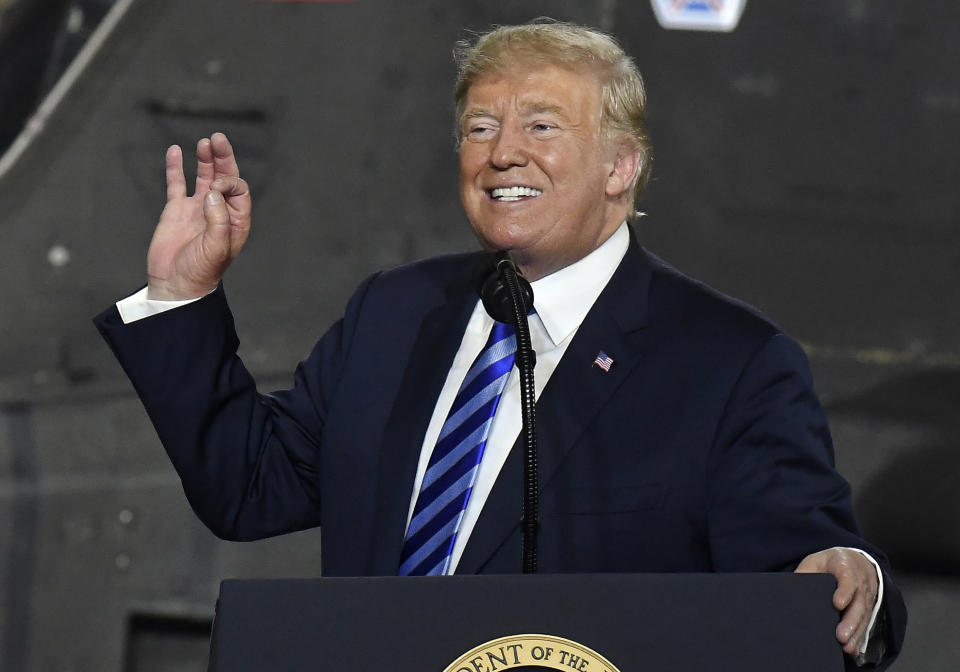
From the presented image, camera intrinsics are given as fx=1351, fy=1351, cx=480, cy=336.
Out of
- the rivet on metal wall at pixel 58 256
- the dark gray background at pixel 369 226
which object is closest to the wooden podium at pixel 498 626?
the dark gray background at pixel 369 226

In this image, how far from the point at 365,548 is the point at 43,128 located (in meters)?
1.68

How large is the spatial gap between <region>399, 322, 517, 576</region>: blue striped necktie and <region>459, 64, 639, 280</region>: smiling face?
161 millimetres

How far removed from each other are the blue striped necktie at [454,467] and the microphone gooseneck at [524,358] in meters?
0.17

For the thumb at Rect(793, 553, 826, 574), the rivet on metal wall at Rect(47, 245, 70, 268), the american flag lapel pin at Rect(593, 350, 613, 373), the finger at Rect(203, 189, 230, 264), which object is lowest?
the thumb at Rect(793, 553, 826, 574)

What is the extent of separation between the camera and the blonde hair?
174 cm

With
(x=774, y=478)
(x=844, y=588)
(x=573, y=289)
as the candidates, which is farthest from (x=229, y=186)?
(x=844, y=588)

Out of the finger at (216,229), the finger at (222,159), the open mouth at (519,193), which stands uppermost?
the finger at (222,159)

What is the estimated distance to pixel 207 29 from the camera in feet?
Result: 9.41

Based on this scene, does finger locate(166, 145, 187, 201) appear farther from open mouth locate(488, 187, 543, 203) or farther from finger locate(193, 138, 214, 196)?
open mouth locate(488, 187, 543, 203)

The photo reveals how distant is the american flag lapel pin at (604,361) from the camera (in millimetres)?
1588

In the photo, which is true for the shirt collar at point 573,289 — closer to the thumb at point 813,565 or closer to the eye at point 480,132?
the eye at point 480,132

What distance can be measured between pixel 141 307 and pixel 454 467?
1.32 ft

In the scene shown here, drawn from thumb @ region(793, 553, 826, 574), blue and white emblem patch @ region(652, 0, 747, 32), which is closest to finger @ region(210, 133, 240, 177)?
thumb @ region(793, 553, 826, 574)

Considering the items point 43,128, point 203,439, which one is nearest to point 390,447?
point 203,439
